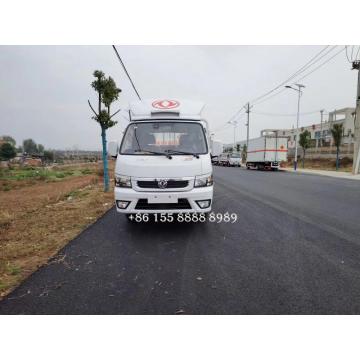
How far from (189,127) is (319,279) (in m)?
3.51

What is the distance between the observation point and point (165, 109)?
17.1ft

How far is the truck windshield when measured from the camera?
480 cm

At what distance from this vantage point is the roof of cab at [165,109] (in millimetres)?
5211

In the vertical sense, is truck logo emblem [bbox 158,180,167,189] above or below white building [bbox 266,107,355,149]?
below

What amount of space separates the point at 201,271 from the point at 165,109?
3.48 meters

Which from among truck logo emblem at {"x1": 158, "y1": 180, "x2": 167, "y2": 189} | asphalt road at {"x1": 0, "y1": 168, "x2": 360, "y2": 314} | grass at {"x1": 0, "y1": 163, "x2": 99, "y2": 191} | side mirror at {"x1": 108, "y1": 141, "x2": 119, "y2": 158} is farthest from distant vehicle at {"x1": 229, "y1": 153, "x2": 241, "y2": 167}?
truck logo emblem at {"x1": 158, "y1": 180, "x2": 167, "y2": 189}

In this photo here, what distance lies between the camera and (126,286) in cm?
284

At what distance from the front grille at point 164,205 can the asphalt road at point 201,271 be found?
22.3 inches

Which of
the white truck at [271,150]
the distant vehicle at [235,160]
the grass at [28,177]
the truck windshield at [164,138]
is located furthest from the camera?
the distant vehicle at [235,160]

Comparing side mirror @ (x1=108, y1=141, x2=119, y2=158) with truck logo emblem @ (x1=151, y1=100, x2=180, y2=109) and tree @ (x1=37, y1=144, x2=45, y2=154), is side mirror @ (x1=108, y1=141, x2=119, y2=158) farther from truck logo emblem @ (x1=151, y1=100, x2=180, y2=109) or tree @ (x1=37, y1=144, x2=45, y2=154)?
tree @ (x1=37, y1=144, x2=45, y2=154)

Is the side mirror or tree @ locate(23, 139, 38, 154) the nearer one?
the side mirror

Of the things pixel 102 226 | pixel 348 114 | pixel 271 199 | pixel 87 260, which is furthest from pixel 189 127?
pixel 348 114

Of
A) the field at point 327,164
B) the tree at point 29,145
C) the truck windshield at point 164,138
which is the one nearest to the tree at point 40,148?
the tree at point 29,145

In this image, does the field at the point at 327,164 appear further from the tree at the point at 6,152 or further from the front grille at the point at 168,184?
the tree at the point at 6,152
